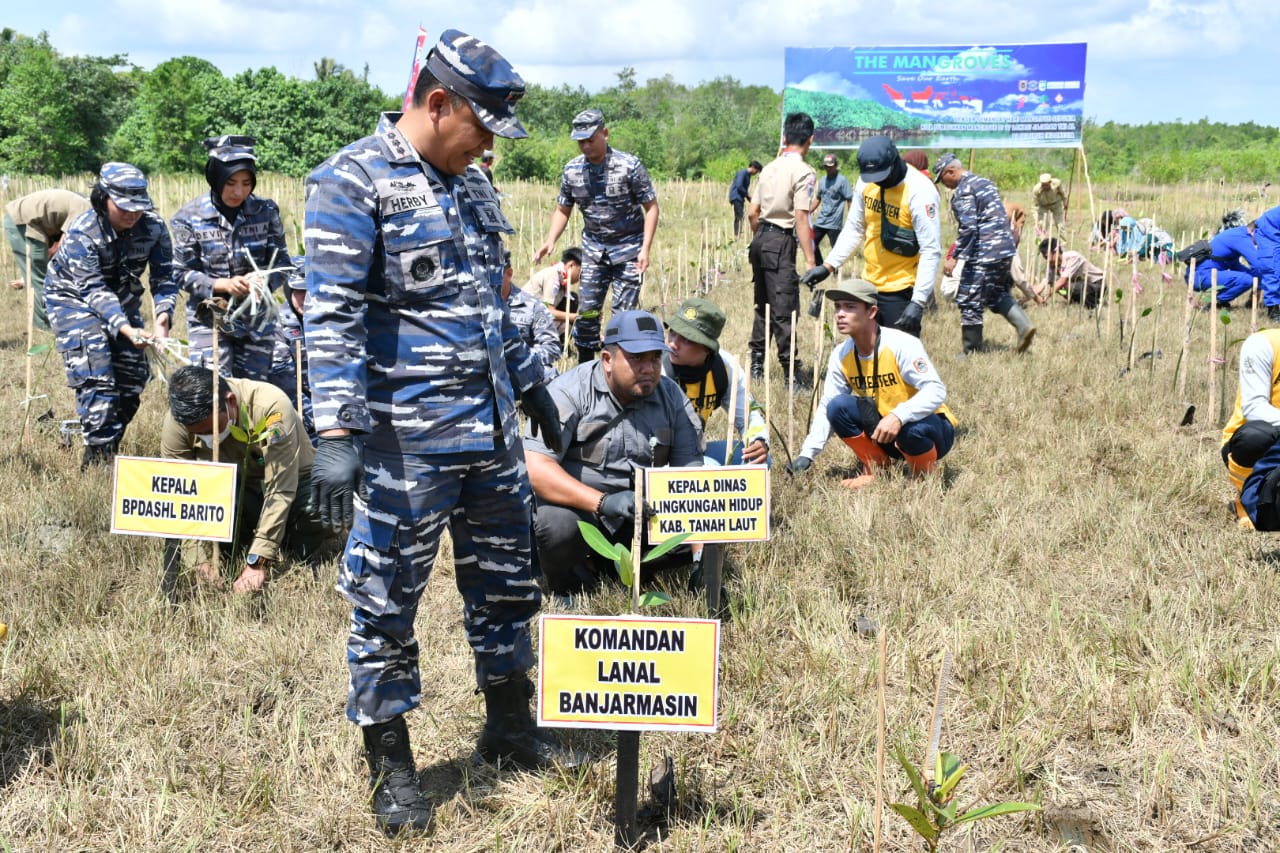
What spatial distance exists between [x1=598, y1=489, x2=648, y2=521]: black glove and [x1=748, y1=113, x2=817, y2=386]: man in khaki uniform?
385 cm

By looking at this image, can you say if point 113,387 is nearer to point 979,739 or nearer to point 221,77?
point 979,739

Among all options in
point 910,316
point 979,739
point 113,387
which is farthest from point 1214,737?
point 113,387

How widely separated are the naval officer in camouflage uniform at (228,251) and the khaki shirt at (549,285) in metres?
2.60

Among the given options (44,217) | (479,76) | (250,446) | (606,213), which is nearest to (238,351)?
(250,446)

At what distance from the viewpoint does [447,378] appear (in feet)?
8.12

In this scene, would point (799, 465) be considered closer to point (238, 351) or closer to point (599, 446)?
point (599, 446)

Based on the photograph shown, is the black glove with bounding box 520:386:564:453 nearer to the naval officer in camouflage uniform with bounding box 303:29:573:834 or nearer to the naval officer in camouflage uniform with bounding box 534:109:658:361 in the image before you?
the naval officer in camouflage uniform with bounding box 303:29:573:834

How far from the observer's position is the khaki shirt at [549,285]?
7.57 m

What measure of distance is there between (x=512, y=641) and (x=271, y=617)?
1.35m

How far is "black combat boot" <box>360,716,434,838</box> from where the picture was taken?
2.63 m

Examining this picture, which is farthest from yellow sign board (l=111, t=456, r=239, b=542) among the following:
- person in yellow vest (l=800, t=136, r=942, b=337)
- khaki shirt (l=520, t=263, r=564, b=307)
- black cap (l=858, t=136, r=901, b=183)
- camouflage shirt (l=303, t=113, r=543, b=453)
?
khaki shirt (l=520, t=263, r=564, b=307)

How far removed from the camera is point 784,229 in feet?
24.2

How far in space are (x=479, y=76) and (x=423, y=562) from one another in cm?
116

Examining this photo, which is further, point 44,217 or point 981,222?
point 981,222
